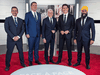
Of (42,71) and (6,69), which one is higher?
(42,71)

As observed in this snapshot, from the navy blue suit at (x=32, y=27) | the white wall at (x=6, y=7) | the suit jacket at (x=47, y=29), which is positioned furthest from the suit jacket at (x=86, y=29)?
the white wall at (x=6, y=7)

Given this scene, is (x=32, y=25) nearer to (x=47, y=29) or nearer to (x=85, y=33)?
(x=47, y=29)

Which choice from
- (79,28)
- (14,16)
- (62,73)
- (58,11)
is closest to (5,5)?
(58,11)

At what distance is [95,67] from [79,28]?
3.41ft

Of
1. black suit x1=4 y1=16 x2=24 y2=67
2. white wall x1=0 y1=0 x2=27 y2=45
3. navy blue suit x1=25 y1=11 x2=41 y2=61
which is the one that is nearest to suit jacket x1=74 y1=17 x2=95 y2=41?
navy blue suit x1=25 y1=11 x2=41 y2=61

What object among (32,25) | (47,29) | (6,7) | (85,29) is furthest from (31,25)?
(6,7)

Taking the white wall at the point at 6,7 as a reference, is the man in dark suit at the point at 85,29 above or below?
below

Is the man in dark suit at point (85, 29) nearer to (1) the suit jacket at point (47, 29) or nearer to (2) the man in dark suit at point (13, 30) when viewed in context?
(1) the suit jacket at point (47, 29)

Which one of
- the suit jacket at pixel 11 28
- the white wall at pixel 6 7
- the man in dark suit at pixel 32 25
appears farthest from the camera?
the white wall at pixel 6 7

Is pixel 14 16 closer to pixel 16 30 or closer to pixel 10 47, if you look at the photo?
pixel 16 30

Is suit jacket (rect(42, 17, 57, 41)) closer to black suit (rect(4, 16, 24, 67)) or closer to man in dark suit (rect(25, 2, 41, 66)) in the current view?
man in dark suit (rect(25, 2, 41, 66))

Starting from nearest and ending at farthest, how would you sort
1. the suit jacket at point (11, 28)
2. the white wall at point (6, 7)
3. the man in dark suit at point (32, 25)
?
the suit jacket at point (11, 28) → the man in dark suit at point (32, 25) → the white wall at point (6, 7)

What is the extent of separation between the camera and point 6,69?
2561mm

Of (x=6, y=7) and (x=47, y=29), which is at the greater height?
(x=6, y=7)
